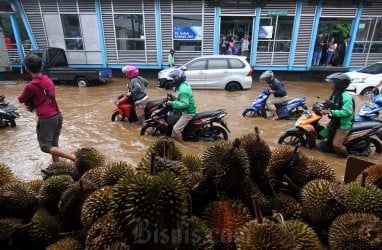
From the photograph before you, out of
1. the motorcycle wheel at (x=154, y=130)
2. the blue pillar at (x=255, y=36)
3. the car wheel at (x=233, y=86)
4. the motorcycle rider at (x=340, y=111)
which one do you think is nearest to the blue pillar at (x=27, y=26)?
the car wheel at (x=233, y=86)

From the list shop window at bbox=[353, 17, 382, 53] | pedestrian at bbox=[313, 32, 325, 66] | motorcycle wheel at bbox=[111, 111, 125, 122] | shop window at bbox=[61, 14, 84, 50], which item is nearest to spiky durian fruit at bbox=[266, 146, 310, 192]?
motorcycle wheel at bbox=[111, 111, 125, 122]

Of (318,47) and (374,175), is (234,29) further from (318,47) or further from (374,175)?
(374,175)

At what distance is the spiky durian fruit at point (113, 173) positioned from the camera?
4.75 feet

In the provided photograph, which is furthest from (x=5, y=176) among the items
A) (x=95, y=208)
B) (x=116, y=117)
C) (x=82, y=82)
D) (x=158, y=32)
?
(x=158, y=32)

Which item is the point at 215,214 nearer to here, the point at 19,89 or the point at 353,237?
the point at 353,237

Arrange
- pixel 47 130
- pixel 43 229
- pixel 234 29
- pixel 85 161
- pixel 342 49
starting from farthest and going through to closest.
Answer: pixel 234 29 → pixel 342 49 → pixel 47 130 → pixel 85 161 → pixel 43 229

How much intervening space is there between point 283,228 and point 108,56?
14.8m

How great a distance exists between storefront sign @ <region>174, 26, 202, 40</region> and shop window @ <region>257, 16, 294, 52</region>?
3.21m

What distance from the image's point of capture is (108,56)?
47.2 feet

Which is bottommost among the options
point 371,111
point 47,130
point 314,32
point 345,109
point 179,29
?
point 371,111

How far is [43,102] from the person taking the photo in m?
3.96

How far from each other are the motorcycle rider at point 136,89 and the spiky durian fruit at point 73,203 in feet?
17.0

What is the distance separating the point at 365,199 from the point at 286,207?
1.17 feet

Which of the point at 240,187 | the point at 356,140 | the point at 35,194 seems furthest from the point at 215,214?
the point at 356,140
